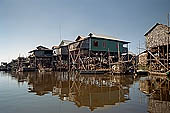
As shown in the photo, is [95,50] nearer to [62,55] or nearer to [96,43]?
[96,43]

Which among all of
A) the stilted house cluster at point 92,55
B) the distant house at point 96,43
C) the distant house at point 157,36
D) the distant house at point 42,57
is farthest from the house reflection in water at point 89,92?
the distant house at point 42,57

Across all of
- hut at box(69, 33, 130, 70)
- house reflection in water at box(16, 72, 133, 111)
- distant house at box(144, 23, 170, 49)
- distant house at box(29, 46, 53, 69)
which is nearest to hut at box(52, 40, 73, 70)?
distant house at box(29, 46, 53, 69)

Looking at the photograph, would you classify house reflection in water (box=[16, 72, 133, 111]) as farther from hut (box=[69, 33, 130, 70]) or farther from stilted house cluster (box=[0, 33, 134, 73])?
hut (box=[69, 33, 130, 70])

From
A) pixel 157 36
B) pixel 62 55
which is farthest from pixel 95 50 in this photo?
pixel 62 55

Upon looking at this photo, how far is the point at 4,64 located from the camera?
76.3 meters

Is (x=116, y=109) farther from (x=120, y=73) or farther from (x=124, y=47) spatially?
(x=124, y=47)

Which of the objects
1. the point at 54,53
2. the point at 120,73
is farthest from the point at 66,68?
the point at 120,73

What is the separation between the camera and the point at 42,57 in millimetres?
55781

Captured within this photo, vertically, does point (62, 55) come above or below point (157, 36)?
below

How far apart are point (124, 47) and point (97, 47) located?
1084cm

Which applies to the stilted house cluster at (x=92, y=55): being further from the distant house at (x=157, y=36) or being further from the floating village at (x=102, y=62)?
the distant house at (x=157, y=36)

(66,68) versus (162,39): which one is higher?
(162,39)

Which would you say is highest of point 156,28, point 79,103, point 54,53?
point 156,28

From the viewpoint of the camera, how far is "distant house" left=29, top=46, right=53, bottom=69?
180ft
